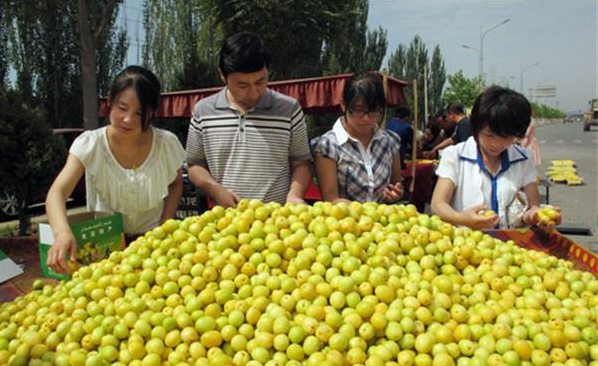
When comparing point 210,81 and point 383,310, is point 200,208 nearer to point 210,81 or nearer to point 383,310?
point 383,310

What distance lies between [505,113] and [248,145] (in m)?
1.29

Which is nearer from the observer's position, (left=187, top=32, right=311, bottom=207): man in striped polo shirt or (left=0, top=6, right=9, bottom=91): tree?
(left=187, top=32, right=311, bottom=207): man in striped polo shirt

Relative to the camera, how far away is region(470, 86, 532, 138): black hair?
2.17 meters

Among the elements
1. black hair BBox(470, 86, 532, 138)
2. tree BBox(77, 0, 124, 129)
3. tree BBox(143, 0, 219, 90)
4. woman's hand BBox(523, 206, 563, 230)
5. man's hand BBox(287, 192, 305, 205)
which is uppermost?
tree BBox(143, 0, 219, 90)

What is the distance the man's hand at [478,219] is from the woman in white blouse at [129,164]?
1455 mm

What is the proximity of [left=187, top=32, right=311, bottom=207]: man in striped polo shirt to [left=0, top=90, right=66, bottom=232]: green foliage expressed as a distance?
4.57m

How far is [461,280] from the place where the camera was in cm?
170

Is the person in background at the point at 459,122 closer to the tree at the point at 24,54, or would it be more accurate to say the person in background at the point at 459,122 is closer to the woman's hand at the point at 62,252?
the woman's hand at the point at 62,252

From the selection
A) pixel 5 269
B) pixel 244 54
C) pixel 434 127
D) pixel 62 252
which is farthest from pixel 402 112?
pixel 5 269

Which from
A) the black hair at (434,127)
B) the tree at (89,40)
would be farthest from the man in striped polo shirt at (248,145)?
the black hair at (434,127)

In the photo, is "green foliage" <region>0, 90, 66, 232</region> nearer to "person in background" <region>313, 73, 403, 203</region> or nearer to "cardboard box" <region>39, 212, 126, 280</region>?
"cardboard box" <region>39, 212, 126, 280</region>

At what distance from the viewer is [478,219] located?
2178mm

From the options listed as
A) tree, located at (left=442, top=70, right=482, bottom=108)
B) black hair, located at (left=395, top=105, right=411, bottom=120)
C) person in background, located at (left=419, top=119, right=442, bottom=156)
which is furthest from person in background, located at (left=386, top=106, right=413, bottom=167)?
tree, located at (left=442, top=70, right=482, bottom=108)

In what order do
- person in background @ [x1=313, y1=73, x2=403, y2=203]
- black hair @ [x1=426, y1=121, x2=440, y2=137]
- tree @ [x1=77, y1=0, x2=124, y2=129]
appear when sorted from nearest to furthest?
1. person in background @ [x1=313, y1=73, x2=403, y2=203]
2. tree @ [x1=77, y1=0, x2=124, y2=129]
3. black hair @ [x1=426, y1=121, x2=440, y2=137]
